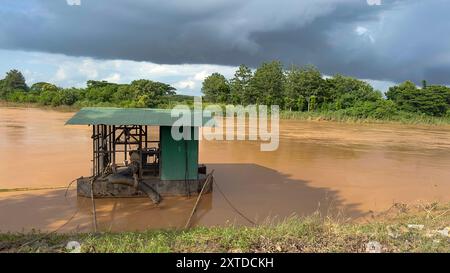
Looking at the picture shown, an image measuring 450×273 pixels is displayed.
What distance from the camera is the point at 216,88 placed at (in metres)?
57.5

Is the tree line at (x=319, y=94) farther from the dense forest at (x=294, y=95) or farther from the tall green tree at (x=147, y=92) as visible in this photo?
the tall green tree at (x=147, y=92)

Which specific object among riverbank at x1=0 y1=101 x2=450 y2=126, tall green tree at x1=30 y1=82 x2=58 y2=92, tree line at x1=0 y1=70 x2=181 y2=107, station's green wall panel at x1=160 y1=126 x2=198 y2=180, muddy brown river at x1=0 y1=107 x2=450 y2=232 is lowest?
muddy brown river at x1=0 y1=107 x2=450 y2=232

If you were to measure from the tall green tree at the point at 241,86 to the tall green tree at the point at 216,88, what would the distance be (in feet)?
3.03

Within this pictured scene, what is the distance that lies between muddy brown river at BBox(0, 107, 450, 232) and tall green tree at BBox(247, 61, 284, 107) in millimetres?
30620

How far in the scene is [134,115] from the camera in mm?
11484

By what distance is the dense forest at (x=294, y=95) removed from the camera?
167 ft

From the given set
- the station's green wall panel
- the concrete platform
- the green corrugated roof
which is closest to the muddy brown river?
the concrete platform

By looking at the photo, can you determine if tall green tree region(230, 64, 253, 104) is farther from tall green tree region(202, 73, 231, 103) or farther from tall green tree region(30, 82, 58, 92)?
tall green tree region(30, 82, 58, 92)

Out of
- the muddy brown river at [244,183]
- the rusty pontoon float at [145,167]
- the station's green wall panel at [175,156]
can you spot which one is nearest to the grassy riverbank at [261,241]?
the muddy brown river at [244,183]

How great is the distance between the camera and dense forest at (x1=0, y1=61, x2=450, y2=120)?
5094cm

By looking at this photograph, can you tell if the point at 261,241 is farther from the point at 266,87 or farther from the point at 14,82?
the point at 14,82

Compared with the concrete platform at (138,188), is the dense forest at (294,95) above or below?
above
